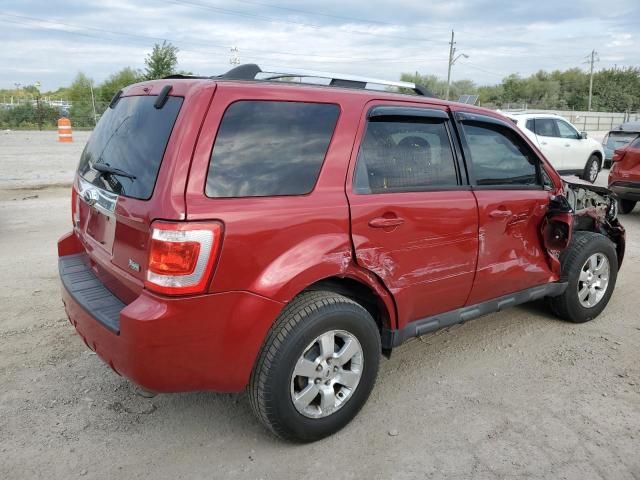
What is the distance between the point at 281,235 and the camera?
250 cm

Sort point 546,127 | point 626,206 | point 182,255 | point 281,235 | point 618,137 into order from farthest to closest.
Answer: point 618,137 → point 546,127 → point 626,206 → point 281,235 → point 182,255

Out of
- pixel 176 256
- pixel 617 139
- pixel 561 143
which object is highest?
pixel 617 139

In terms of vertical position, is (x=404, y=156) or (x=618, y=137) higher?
(x=618, y=137)

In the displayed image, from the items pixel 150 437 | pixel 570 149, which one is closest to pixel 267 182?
pixel 150 437

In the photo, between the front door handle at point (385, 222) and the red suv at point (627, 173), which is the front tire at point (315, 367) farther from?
the red suv at point (627, 173)

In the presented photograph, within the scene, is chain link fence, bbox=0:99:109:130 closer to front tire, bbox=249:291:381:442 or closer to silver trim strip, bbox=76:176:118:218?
silver trim strip, bbox=76:176:118:218

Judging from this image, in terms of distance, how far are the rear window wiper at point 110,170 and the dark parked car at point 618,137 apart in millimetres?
15194

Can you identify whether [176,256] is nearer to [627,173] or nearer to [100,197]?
[100,197]

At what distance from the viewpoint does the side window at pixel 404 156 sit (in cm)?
290

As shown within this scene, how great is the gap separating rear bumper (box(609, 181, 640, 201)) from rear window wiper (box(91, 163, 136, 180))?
8.38 meters

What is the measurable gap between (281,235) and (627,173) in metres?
8.10

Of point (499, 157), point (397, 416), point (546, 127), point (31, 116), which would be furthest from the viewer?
point (31, 116)

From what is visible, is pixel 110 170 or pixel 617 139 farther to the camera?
pixel 617 139

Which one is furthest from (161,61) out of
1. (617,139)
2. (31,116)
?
(617,139)
